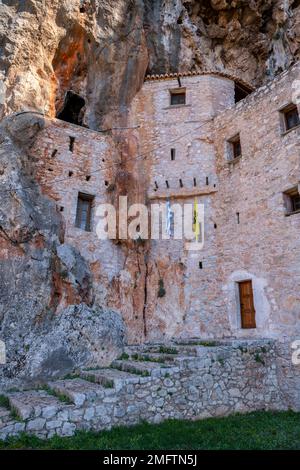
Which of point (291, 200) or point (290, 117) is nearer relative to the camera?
point (291, 200)

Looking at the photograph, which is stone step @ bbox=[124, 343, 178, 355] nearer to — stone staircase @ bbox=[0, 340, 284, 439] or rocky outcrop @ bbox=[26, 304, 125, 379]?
stone staircase @ bbox=[0, 340, 284, 439]

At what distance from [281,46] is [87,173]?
36.6ft

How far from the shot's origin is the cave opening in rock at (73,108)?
15.5 meters

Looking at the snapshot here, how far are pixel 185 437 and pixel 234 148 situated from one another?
11004 mm

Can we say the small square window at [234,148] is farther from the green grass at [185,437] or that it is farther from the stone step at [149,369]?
the green grass at [185,437]

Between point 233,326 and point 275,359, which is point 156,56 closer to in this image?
point 233,326

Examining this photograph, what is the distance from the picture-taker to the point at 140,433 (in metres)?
5.80

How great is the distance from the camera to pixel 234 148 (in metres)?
14.0

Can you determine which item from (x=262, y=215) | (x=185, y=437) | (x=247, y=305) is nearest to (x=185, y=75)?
(x=262, y=215)

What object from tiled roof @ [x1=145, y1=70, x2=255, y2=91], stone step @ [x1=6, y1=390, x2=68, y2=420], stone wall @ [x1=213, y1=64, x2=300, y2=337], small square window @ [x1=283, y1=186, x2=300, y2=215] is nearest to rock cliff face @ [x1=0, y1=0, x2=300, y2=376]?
tiled roof @ [x1=145, y1=70, x2=255, y2=91]

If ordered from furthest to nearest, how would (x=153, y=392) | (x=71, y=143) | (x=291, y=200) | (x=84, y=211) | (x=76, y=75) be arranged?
(x=76, y=75)
(x=71, y=143)
(x=84, y=211)
(x=291, y=200)
(x=153, y=392)

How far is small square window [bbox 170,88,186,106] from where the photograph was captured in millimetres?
16017

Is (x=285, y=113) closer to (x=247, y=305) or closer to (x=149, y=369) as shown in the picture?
(x=247, y=305)

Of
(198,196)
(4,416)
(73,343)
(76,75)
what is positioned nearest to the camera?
(4,416)
